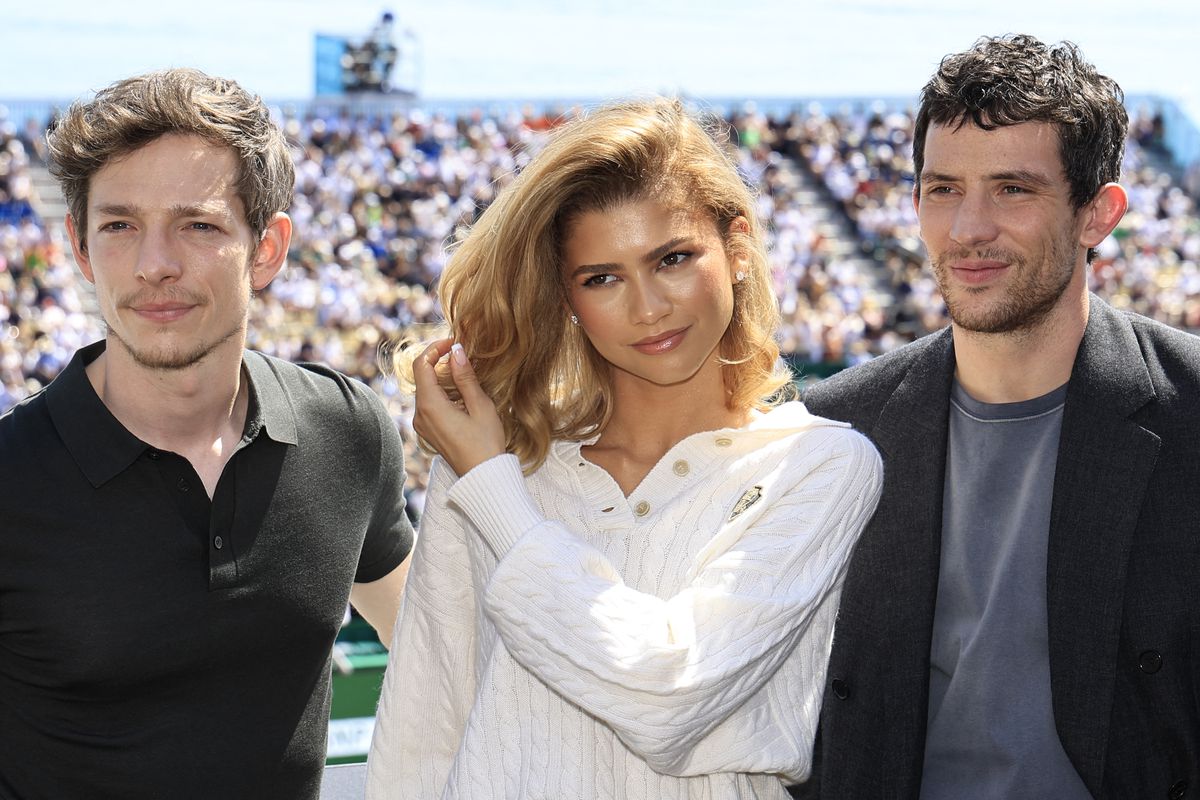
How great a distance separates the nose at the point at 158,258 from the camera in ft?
7.66

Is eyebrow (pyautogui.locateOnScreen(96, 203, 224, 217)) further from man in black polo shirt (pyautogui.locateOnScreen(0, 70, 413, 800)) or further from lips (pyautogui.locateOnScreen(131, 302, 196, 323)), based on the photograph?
lips (pyautogui.locateOnScreen(131, 302, 196, 323))

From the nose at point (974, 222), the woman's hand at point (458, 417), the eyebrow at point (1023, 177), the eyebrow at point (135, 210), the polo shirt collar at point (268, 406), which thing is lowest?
the polo shirt collar at point (268, 406)

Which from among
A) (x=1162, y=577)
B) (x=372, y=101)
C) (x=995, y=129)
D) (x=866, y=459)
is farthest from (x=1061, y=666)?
(x=372, y=101)

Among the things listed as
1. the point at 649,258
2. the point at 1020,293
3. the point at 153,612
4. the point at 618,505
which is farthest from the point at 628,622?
the point at 1020,293

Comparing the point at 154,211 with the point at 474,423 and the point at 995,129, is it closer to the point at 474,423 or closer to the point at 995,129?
the point at 474,423

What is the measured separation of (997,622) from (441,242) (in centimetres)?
1115

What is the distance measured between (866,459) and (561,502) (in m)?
0.50

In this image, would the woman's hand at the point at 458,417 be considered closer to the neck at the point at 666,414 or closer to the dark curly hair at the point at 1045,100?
the neck at the point at 666,414

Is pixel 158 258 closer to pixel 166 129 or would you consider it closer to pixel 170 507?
pixel 166 129

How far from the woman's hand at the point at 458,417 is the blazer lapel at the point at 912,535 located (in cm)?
80

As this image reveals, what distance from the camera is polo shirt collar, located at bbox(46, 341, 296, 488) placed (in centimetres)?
230

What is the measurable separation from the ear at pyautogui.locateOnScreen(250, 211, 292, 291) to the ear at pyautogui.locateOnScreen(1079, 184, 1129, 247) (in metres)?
1.50

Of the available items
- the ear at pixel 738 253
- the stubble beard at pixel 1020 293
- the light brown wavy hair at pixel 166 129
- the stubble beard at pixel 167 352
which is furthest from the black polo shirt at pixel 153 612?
the stubble beard at pixel 1020 293

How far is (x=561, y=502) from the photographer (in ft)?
7.56
